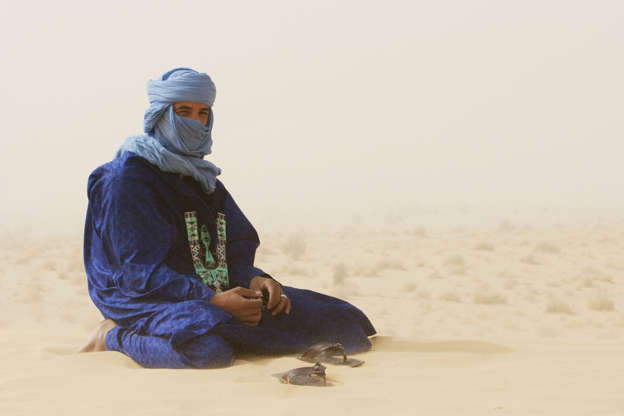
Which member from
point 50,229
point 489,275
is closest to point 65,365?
point 489,275

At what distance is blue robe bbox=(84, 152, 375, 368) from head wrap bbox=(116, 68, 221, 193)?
9 cm

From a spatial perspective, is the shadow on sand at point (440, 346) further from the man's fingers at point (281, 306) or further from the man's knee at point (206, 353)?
the man's knee at point (206, 353)

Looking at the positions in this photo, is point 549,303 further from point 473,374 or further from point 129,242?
point 129,242

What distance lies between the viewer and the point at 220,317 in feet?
15.5

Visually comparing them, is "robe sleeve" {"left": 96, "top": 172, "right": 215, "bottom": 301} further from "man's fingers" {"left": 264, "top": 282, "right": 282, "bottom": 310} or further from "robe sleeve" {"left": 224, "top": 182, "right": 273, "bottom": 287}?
"robe sleeve" {"left": 224, "top": 182, "right": 273, "bottom": 287}

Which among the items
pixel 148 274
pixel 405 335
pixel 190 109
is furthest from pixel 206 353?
pixel 405 335

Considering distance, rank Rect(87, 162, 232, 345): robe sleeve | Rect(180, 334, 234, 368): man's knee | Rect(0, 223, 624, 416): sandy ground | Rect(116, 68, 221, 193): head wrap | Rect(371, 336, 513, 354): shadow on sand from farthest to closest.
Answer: Rect(371, 336, 513, 354): shadow on sand
Rect(116, 68, 221, 193): head wrap
Rect(87, 162, 232, 345): robe sleeve
Rect(180, 334, 234, 368): man's knee
Rect(0, 223, 624, 416): sandy ground

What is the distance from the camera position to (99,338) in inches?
210

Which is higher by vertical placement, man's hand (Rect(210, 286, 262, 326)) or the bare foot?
man's hand (Rect(210, 286, 262, 326))

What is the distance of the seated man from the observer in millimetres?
4762

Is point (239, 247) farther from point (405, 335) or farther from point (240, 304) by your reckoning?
point (405, 335)

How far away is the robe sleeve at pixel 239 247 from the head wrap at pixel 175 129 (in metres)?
0.46

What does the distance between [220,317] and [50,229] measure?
38.1 m

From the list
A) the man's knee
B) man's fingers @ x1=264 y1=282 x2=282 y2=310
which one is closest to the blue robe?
the man's knee
